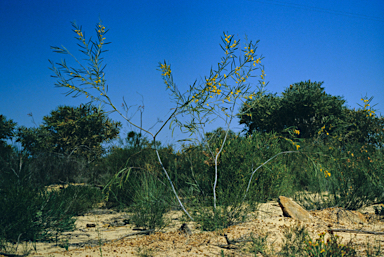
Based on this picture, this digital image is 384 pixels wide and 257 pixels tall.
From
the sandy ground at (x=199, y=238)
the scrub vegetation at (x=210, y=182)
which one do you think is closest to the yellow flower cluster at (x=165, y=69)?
the scrub vegetation at (x=210, y=182)

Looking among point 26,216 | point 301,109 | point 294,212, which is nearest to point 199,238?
point 294,212

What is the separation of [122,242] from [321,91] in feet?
60.7

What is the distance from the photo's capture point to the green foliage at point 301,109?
18.8 m

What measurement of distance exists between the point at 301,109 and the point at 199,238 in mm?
16563

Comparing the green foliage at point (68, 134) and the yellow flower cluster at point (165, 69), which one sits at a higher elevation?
the green foliage at point (68, 134)

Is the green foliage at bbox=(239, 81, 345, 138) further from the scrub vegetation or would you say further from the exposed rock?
the exposed rock

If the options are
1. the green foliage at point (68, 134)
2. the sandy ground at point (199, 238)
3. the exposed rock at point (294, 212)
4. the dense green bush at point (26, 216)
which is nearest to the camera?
the sandy ground at point (199, 238)

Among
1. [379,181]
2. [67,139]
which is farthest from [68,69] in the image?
[67,139]

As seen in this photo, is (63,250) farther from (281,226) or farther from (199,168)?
(199,168)

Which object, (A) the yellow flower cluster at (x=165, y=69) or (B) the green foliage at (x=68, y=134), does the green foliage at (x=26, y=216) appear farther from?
(B) the green foliage at (x=68, y=134)

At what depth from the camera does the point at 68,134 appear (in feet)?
62.6

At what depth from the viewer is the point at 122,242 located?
4707 millimetres

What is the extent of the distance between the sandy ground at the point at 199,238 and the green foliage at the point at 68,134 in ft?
45.6

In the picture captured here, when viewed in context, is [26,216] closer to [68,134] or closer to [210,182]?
[210,182]
